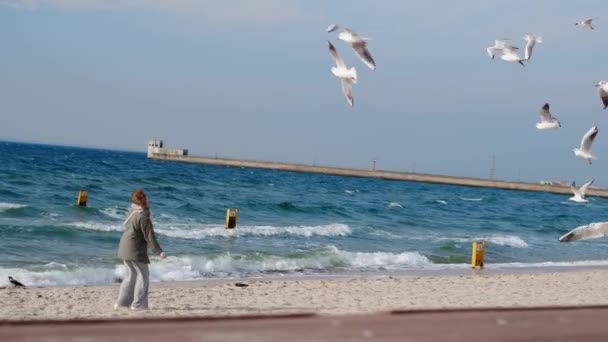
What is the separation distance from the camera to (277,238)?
85.9 feet

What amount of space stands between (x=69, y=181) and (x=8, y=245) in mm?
27564

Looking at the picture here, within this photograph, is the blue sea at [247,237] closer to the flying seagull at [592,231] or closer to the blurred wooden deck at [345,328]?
the flying seagull at [592,231]

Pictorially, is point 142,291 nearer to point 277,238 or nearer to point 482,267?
point 482,267

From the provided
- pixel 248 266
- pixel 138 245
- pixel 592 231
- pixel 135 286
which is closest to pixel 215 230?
pixel 248 266

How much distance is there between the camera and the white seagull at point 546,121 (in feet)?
36.6

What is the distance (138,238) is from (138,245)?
8 centimetres

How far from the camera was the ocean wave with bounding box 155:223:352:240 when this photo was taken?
2492 centimetres

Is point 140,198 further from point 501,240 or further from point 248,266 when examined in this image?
point 501,240

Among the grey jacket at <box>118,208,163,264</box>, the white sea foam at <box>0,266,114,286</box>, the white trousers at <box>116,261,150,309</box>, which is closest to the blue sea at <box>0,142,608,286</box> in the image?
the white sea foam at <box>0,266,114,286</box>

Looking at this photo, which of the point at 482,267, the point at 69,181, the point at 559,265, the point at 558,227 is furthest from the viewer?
the point at 69,181

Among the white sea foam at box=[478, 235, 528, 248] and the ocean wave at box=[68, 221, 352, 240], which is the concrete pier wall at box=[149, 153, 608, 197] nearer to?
the white sea foam at box=[478, 235, 528, 248]

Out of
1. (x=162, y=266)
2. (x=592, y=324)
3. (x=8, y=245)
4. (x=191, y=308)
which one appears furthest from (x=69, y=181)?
(x=592, y=324)

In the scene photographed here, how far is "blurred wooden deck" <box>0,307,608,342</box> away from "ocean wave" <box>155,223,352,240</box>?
67.7 ft

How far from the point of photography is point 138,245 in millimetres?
10609
